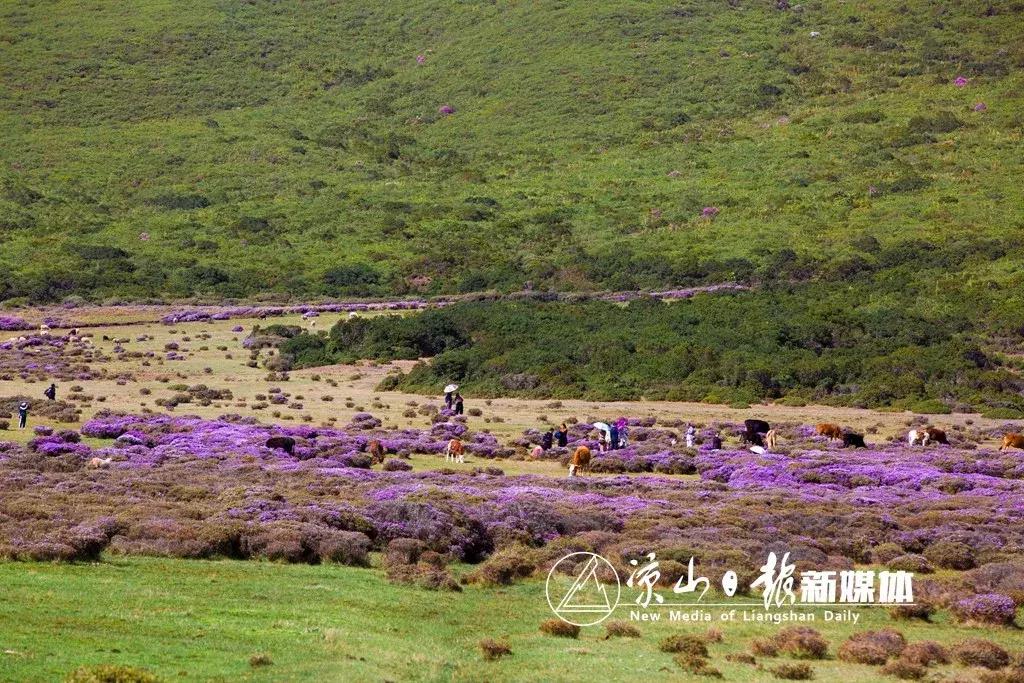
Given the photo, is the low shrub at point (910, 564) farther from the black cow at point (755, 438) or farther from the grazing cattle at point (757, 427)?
the grazing cattle at point (757, 427)

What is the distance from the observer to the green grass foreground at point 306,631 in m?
13.9

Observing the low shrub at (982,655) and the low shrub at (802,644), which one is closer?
the low shrub at (982,655)

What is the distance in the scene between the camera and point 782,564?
19750 mm

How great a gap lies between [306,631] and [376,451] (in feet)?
60.9

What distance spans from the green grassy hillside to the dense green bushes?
10260mm

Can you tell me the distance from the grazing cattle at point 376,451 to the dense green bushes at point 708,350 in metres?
17.1

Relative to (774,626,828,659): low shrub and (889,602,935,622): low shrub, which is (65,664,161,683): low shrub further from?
(889,602,935,622): low shrub

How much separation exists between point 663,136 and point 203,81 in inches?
1882

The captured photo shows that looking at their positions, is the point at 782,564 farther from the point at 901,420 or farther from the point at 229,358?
the point at 229,358

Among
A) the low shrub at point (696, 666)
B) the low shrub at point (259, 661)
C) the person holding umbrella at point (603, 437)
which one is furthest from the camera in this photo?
the person holding umbrella at point (603, 437)

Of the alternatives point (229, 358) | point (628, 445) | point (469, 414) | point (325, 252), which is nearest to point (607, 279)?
point (325, 252)

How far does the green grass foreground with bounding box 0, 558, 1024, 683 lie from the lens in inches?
545

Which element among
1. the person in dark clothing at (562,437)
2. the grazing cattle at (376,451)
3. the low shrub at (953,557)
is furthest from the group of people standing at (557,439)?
the low shrub at (953,557)

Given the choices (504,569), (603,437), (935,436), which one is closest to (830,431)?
(935,436)
